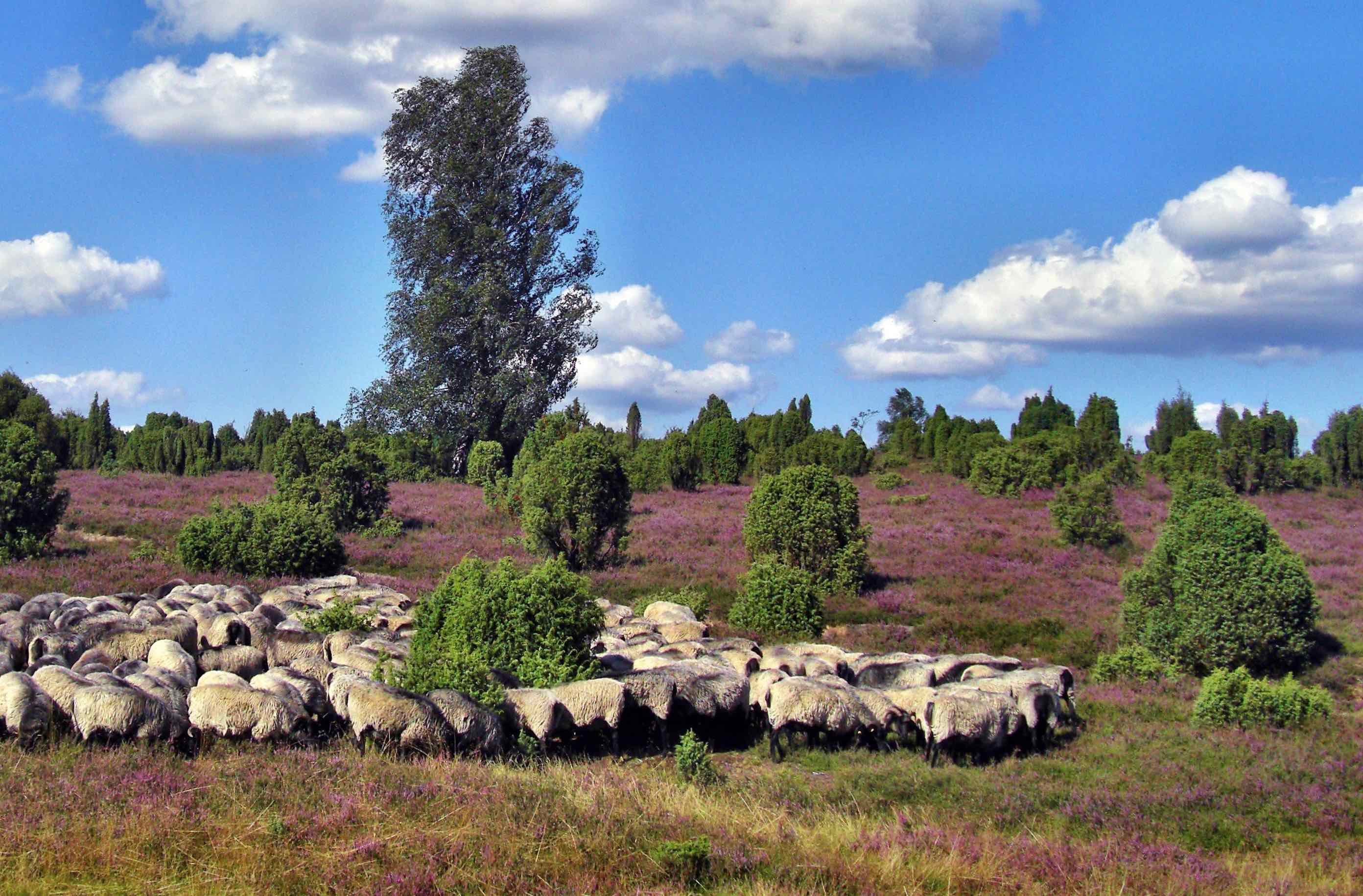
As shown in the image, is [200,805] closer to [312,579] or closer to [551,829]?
[551,829]

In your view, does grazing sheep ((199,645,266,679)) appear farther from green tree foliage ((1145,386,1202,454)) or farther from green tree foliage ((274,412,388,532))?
green tree foliage ((1145,386,1202,454))

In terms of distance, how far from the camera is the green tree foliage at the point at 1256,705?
13.9 m

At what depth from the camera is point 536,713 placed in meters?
12.2

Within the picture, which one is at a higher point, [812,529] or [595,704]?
[812,529]

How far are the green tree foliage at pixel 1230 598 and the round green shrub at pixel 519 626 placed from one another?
9697 mm

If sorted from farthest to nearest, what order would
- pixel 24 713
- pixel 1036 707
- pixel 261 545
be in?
pixel 261 545 → pixel 1036 707 → pixel 24 713

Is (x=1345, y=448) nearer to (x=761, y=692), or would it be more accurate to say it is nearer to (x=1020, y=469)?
(x=1020, y=469)

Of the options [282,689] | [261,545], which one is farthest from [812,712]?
[261,545]

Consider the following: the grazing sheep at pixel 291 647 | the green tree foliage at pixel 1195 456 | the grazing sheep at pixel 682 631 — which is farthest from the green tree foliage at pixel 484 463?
the green tree foliage at pixel 1195 456

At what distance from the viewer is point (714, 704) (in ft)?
44.1

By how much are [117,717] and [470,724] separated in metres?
→ 3.59

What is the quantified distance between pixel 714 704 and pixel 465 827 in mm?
5397

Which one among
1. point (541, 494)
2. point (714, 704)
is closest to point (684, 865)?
point (714, 704)

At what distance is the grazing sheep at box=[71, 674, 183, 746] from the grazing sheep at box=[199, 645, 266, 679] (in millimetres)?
3085
